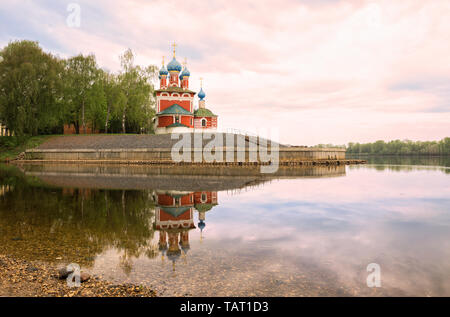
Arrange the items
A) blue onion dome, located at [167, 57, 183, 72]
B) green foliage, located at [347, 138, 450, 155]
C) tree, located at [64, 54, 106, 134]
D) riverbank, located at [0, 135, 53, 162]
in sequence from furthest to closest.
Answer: green foliage, located at [347, 138, 450, 155]
blue onion dome, located at [167, 57, 183, 72]
tree, located at [64, 54, 106, 134]
riverbank, located at [0, 135, 53, 162]

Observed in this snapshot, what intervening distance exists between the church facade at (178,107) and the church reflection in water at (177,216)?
44933mm

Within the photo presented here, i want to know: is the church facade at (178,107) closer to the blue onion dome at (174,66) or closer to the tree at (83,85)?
the blue onion dome at (174,66)

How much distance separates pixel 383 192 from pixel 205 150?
88.2 ft

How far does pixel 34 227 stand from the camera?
13.0m

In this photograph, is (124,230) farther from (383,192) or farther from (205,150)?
(205,150)

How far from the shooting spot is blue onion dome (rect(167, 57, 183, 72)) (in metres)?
69.9

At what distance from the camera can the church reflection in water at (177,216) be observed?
10.7 meters

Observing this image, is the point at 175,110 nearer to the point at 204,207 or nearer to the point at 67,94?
the point at 67,94

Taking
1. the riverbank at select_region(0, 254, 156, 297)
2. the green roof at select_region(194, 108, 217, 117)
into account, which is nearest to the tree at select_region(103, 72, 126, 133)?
the green roof at select_region(194, 108, 217, 117)

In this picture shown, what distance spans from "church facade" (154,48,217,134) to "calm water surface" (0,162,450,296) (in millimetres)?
45141

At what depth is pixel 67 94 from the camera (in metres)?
61.9

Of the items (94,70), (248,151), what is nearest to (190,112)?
(94,70)

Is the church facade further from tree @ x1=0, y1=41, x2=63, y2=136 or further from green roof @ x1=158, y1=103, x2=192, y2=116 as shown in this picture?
tree @ x1=0, y1=41, x2=63, y2=136

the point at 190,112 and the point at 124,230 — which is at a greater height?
the point at 190,112
